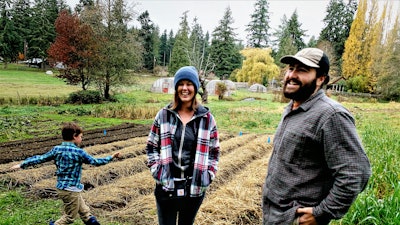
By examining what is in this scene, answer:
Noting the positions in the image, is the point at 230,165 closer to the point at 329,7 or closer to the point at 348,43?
the point at 348,43

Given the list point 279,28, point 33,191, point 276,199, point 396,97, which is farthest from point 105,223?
point 279,28

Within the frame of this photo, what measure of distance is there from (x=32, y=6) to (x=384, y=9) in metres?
48.3

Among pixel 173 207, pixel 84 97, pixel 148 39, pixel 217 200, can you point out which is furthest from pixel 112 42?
pixel 148 39

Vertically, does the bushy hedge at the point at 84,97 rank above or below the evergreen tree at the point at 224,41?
below

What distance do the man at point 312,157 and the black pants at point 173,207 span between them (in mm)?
675

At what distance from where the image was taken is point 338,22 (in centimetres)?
3981

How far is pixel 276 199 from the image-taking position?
1.64 m

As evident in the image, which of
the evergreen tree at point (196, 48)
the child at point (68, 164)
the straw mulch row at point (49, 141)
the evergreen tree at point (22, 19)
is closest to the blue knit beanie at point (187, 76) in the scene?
the child at point (68, 164)

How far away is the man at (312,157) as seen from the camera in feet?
4.38

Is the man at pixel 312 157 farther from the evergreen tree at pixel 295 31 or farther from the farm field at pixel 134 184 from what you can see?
the evergreen tree at pixel 295 31

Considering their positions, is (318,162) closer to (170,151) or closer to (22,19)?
(170,151)

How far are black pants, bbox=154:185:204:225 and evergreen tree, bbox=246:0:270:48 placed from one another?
48.7 metres

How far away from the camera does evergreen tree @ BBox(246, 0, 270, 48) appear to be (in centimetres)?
4709

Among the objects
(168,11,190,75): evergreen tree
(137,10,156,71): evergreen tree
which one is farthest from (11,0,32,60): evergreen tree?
(168,11,190,75): evergreen tree
